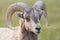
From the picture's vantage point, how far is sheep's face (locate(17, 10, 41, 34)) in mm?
11829

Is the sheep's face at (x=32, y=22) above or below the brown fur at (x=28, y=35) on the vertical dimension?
above

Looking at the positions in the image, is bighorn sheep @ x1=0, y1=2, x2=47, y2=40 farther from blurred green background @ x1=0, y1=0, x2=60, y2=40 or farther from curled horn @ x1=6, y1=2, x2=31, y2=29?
blurred green background @ x1=0, y1=0, x2=60, y2=40

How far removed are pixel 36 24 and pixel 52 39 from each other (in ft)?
18.6

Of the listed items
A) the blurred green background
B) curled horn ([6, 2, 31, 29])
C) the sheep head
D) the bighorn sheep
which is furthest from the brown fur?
the blurred green background

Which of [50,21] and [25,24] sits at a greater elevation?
[25,24]

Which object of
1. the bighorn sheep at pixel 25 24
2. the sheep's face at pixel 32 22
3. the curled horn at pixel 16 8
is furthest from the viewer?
the curled horn at pixel 16 8

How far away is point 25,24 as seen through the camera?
12312mm

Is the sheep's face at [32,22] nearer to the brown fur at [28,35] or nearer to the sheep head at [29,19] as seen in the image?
the sheep head at [29,19]

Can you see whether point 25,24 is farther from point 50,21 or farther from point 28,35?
point 50,21

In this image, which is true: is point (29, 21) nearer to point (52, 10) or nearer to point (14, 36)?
point (14, 36)

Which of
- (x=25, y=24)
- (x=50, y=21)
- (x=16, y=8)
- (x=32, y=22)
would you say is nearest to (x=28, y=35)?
(x=25, y=24)

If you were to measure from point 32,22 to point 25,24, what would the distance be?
432mm

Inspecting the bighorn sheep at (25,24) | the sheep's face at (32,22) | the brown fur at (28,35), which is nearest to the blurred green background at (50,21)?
the bighorn sheep at (25,24)

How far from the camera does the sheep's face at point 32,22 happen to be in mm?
11829
